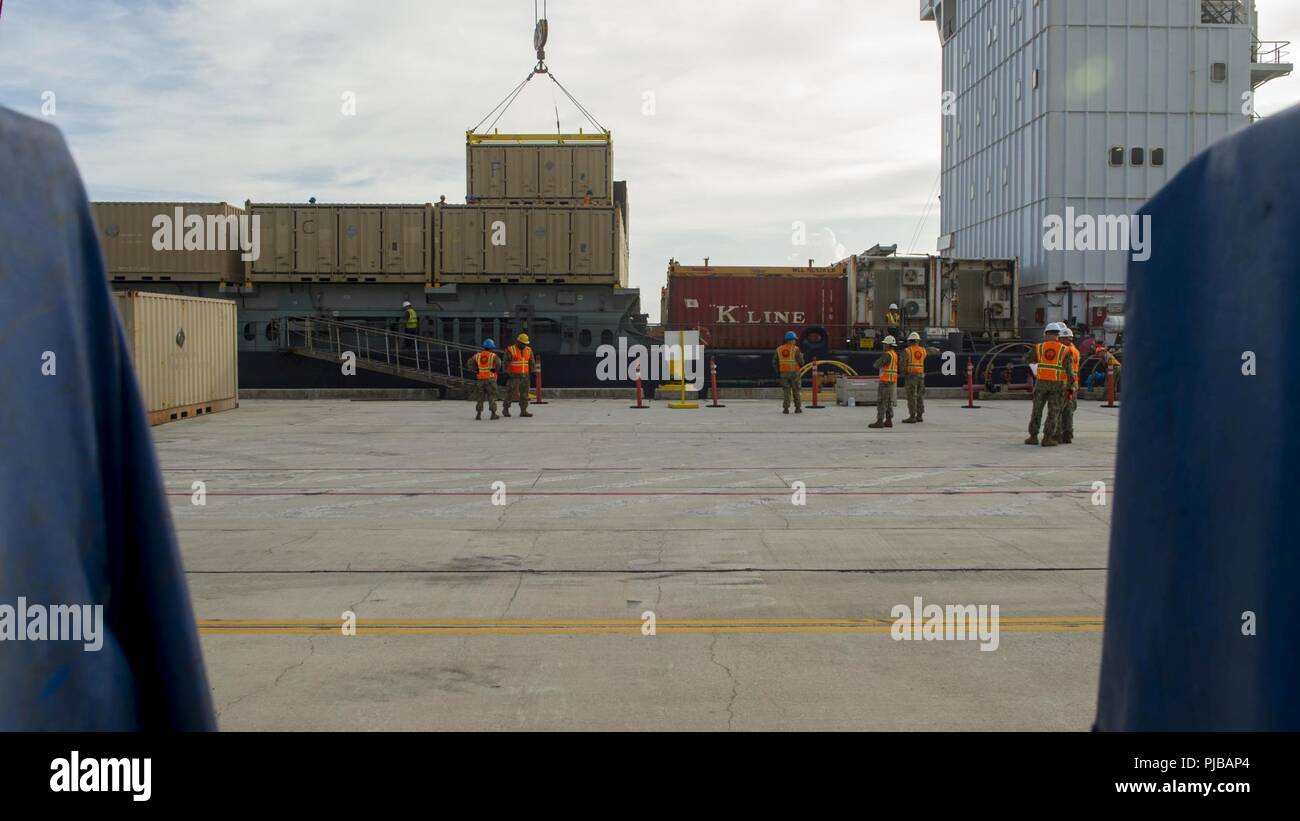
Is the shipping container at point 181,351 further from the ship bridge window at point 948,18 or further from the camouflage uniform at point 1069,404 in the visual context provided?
the ship bridge window at point 948,18

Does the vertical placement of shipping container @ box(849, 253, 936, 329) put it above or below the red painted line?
above

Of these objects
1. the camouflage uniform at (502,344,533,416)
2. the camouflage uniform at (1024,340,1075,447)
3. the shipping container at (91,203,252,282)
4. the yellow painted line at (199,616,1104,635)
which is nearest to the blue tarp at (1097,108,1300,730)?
the yellow painted line at (199,616,1104,635)

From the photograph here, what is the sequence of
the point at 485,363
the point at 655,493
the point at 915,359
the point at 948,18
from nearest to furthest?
the point at 655,493, the point at 915,359, the point at 485,363, the point at 948,18

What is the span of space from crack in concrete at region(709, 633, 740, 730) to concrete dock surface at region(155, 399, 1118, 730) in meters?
0.02

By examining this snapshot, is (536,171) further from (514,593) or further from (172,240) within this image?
(514,593)

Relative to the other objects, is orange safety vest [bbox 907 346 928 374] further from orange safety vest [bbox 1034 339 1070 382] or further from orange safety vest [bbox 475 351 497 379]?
orange safety vest [bbox 475 351 497 379]

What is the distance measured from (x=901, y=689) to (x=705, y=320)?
99.0ft

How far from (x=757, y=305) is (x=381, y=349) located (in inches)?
466

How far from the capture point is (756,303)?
116ft

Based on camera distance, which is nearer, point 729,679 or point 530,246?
point 729,679

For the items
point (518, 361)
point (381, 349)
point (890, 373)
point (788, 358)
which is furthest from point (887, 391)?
point (381, 349)

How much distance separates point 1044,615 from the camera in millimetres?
7145

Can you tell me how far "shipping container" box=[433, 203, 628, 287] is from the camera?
1358 inches
